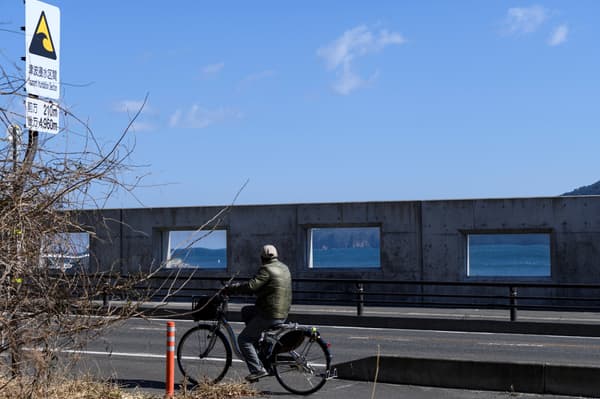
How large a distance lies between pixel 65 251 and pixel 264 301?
301cm

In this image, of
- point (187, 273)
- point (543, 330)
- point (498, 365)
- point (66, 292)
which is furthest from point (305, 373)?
point (187, 273)

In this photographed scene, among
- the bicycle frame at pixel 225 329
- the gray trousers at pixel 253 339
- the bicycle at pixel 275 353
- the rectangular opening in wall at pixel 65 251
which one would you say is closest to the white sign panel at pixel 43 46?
the rectangular opening in wall at pixel 65 251

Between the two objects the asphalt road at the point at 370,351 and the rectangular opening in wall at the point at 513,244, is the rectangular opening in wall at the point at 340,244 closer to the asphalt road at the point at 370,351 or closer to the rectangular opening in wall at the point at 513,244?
the rectangular opening in wall at the point at 513,244

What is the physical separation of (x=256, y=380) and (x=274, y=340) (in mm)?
501

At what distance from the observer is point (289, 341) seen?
1112 centimetres

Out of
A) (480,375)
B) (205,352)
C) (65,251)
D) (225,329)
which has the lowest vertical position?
(480,375)

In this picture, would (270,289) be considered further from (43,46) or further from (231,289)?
(43,46)

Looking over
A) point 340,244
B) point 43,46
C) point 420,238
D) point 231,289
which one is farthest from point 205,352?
point 340,244

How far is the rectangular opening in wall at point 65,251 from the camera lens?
8.56m

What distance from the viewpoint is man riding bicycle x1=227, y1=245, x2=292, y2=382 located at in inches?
436

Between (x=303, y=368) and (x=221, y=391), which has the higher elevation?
(x=303, y=368)

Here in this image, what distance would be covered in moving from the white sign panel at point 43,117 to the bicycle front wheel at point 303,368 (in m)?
3.85

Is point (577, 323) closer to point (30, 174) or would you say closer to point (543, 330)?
point (543, 330)

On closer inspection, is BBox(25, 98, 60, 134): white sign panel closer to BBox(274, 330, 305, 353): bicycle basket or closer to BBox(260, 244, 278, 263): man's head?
BBox(260, 244, 278, 263): man's head
